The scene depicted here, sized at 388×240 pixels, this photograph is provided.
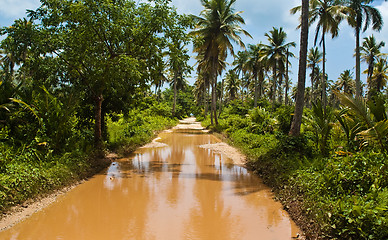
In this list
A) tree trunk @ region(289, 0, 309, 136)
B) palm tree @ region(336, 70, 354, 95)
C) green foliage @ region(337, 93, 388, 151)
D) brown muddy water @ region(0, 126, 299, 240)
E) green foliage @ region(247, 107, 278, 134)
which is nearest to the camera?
brown muddy water @ region(0, 126, 299, 240)

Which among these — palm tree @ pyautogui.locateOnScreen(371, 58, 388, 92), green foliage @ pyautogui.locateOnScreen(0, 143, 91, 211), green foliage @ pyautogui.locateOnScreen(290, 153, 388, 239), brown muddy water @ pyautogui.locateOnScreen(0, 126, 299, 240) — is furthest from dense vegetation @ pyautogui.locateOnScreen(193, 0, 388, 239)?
palm tree @ pyautogui.locateOnScreen(371, 58, 388, 92)

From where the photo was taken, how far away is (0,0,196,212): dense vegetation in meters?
6.79

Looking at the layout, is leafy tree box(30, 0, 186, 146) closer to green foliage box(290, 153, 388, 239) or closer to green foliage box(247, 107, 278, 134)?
green foliage box(290, 153, 388, 239)

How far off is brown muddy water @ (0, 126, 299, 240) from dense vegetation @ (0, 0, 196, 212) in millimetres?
850

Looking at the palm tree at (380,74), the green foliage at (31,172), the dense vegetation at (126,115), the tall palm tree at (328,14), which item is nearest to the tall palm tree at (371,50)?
the palm tree at (380,74)

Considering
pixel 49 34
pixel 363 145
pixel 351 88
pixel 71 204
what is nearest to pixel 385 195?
pixel 363 145

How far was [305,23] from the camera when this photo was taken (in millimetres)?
9461

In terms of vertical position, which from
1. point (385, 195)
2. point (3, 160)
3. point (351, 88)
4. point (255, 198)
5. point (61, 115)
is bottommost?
point (255, 198)

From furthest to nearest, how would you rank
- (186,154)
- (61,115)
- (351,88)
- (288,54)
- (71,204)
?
(351,88), (288,54), (186,154), (61,115), (71,204)

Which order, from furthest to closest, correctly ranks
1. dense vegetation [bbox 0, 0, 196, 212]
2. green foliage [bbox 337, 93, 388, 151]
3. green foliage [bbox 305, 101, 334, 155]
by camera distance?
1. green foliage [bbox 305, 101, 334, 155]
2. dense vegetation [bbox 0, 0, 196, 212]
3. green foliage [bbox 337, 93, 388, 151]

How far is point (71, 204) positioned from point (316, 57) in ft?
132

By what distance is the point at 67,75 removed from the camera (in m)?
10.4

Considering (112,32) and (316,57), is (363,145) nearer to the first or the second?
(112,32)

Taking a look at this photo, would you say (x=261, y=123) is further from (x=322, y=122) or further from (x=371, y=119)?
(x=371, y=119)
